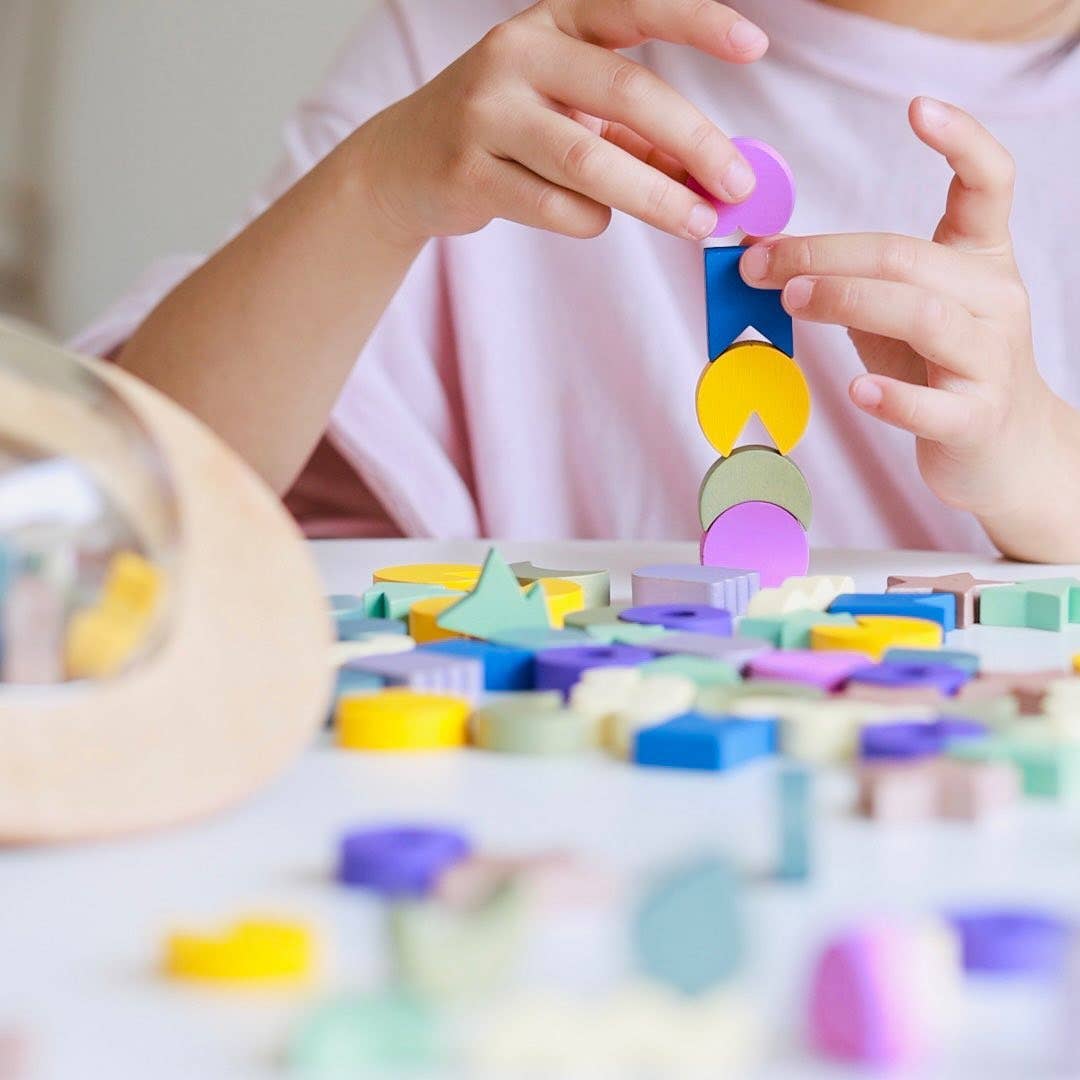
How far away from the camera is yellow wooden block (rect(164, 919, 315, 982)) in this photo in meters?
0.27

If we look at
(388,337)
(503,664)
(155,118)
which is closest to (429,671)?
(503,664)

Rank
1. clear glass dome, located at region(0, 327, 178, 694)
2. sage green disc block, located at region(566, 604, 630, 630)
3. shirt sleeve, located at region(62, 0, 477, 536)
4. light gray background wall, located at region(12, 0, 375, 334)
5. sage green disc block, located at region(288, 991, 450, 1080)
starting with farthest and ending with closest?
light gray background wall, located at region(12, 0, 375, 334)
shirt sleeve, located at region(62, 0, 477, 536)
sage green disc block, located at region(566, 604, 630, 630)
clear glass dome, located at region(0, 327, 178, 694)
sage green disc block, located at region(288, 991, 450, 1080)

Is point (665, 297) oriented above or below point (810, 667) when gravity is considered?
above

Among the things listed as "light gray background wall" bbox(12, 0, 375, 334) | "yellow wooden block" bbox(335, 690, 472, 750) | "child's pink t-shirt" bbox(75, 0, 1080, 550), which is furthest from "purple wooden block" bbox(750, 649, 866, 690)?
"light gray background wall" bbox(12, 0, 375, 334)

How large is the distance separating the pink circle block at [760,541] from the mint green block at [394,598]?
0.15 meters

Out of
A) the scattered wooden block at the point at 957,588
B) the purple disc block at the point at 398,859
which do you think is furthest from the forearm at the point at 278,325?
the purple disc block at the point at 398,859

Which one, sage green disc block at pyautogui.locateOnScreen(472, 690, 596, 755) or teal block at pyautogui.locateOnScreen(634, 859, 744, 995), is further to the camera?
sage green disc block at pyautogui.locateOnScreen(472, 690, 596, 755)

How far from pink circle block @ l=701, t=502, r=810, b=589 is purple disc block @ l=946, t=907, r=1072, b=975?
0.45 meters

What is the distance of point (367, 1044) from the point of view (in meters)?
0.23

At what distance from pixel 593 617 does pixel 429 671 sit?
0.40ft

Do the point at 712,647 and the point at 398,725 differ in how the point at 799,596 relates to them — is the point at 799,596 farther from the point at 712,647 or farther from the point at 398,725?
the point at 398,725

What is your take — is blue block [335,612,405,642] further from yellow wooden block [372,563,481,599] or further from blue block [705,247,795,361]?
blue block [705,247,795,361]

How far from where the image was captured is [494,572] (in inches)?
22.1

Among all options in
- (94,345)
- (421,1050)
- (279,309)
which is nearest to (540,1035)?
(421,1050)
